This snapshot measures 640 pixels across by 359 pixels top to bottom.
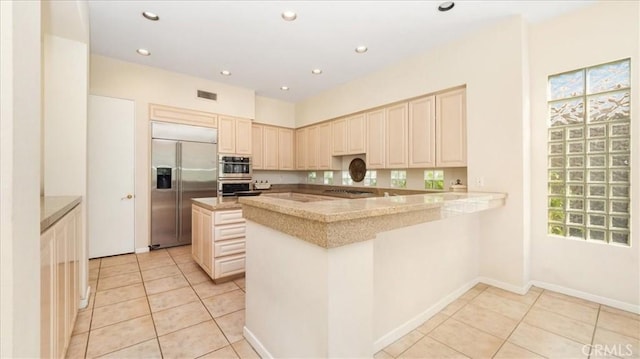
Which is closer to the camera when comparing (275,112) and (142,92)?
(142,92)

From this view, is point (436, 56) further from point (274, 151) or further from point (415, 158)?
point (274, 151)

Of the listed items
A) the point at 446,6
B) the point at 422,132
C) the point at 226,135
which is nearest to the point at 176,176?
the point at 226,135

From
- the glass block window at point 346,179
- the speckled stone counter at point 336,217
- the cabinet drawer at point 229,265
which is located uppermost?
the glass block window at point 346,179

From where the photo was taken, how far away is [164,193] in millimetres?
4078

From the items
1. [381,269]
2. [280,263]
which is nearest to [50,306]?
[280,263]

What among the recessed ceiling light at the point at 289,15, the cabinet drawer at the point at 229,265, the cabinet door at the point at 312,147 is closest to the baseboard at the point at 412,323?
the cabinet drawer at the point at 229,265

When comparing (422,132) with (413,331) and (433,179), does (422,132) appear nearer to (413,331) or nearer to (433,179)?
(433,179)

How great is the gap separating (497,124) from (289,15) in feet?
8.38

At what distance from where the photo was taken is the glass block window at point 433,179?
367cm

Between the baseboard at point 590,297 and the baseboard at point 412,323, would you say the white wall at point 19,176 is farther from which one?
the baseboard at point 590,297

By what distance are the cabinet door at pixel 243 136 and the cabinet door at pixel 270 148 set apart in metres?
0.53

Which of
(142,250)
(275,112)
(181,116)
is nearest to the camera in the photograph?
(142,250)

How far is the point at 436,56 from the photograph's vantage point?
3332 millimetres

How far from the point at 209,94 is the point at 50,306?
3.99 m
